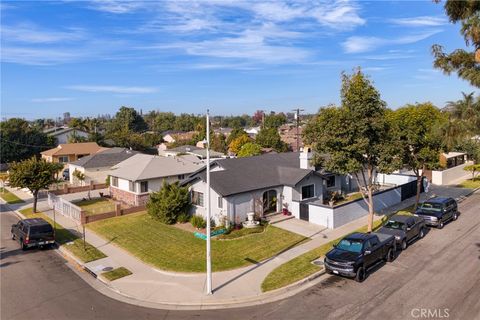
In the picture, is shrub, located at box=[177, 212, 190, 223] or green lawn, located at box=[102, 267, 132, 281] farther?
shrub, located at box=[177, 212, 190, 223]

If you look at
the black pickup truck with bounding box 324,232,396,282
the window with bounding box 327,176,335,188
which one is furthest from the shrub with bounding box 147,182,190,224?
the window with bounding box 327,176,335,188

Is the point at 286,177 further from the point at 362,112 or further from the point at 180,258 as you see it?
the point at 180,258

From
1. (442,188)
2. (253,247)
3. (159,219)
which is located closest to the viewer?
(253,247)

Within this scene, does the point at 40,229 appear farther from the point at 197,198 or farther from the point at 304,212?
the point at 304,212

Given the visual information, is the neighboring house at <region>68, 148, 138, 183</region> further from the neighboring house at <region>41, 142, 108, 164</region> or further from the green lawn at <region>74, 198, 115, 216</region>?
the neighboring house at <region>41, 142, 108, 164</region>

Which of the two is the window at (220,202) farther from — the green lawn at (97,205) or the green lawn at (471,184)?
the green lawn at (471,184)

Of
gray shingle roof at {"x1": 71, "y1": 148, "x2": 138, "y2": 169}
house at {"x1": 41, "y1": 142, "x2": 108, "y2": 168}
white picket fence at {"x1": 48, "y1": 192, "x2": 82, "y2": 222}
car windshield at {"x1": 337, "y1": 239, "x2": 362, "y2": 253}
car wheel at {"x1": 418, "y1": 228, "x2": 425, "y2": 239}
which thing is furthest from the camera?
house at {"x1": 41, "y1": 142, "x2": 108, "y2": 168}

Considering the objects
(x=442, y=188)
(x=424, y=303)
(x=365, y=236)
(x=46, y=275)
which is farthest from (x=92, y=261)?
(x=442, y=188)
